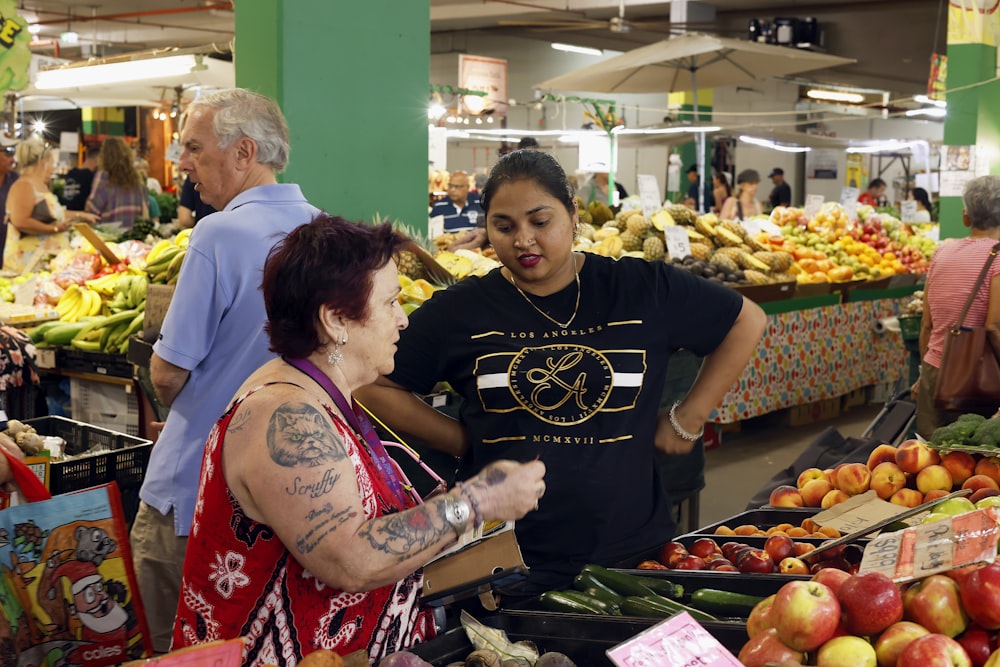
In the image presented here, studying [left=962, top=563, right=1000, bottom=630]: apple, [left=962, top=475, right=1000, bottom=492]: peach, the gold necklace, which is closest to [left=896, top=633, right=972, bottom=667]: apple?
[left=962, top=563, right=1000, bottom=630]: apple

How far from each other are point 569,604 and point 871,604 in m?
0.57

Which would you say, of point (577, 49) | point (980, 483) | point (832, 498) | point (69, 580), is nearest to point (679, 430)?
point (832, 498)

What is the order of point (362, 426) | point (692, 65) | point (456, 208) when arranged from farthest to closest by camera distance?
point (692, 65) → point (456, 208) → point (362, 426)

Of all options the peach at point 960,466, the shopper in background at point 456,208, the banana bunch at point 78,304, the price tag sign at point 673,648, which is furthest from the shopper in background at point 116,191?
the price tag sign at point 673,648

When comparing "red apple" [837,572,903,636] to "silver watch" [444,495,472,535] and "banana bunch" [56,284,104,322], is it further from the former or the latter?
"banana bunch" [56,284,104,322]

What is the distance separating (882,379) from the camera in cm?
864

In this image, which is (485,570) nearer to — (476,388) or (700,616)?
(700,616)

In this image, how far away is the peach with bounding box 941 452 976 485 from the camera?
2.90 meters

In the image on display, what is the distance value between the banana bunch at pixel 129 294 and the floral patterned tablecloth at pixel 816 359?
3.49 m

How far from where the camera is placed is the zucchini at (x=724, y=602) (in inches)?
78.0

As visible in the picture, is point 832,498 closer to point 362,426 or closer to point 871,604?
point 871,604

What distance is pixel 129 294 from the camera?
527cm

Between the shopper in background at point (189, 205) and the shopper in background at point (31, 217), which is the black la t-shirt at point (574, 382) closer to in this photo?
the shopper in background at point (189, 205)

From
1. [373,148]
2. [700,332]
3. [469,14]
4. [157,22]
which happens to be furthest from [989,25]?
[157,22]
